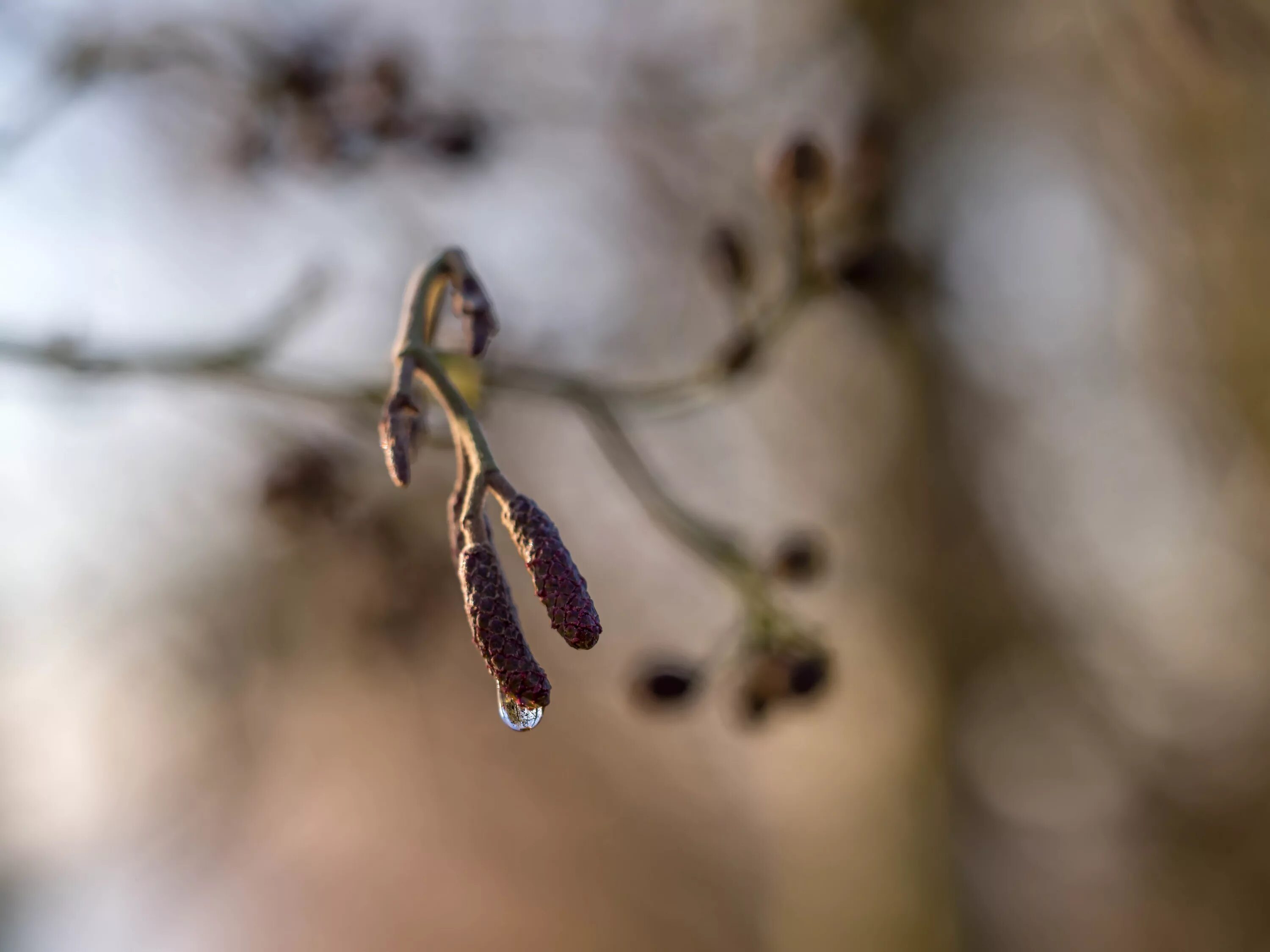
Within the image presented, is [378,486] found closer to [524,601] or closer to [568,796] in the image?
[524,601]

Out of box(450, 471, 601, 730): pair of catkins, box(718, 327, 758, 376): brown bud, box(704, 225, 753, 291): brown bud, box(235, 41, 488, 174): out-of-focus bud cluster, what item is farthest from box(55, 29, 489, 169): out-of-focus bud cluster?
box(450, 471, 601, 730): pair of catkins

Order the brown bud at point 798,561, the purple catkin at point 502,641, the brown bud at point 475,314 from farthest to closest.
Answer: the brown bud at point 798,561
the brown bud at point 475,314
the purple catkin at point 502,641

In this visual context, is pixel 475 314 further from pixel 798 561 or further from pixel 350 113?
pixel 350 113

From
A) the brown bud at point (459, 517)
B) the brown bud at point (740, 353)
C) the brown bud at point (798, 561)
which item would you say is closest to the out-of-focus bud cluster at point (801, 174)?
the brown bud at point (740, 353)

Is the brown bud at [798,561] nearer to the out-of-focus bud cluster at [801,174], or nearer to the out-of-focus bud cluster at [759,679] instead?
the out-of-focus bud cluster at [759,679]

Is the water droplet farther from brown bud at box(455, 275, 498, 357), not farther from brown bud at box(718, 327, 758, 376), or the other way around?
brown bud at box(718, 327, 758, 376)
